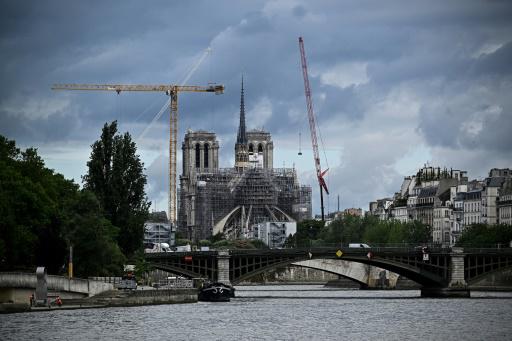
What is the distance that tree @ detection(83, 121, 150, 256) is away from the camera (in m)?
130

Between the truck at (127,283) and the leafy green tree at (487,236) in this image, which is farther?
the leafy green tree at (487,236)

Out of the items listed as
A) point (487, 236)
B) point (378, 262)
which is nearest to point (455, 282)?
point (378, 262)

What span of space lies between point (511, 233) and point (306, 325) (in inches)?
3381

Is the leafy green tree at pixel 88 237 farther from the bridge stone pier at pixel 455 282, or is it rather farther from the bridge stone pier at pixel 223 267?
the bridge stone pier at pixel 455 282

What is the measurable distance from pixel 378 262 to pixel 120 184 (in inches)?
1036

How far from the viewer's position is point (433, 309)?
11844cm

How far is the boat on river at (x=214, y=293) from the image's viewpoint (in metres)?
133

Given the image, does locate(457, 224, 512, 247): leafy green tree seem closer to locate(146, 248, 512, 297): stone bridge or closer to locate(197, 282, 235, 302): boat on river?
locate(146, 248, 512, 297): stone bridge

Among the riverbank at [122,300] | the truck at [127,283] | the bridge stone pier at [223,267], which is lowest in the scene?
the riverbank at [122,300]

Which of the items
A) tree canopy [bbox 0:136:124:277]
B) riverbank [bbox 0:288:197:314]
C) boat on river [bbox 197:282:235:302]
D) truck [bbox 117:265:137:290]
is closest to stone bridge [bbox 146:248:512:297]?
boat on river [bbox 197:282:235:302]

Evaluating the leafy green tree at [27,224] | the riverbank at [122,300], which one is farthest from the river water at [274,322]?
the leafy green tree at [27,224]

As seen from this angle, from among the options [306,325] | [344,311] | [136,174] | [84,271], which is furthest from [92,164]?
[306,325]

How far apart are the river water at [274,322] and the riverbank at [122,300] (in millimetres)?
1014

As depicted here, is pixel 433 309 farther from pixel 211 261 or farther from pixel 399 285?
pixel 399 285
